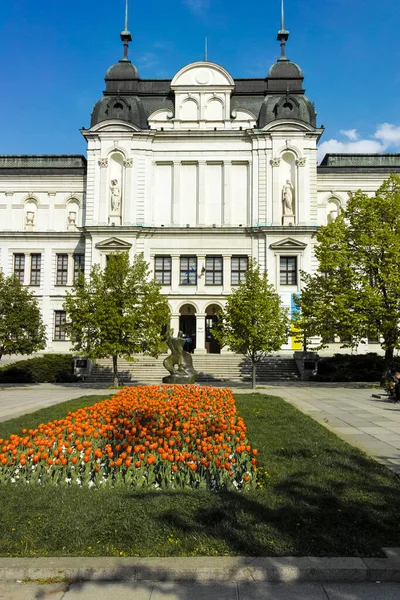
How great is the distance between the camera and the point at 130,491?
684cm

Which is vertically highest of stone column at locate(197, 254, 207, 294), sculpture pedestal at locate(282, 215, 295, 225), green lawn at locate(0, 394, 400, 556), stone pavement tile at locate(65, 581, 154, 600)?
sculpture pedestal at locate(282, 215, 295, 225)

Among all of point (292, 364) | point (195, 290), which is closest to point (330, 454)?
point (292, 364)

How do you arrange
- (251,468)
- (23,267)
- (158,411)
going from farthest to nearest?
(23,267), (158,411), (251,468)

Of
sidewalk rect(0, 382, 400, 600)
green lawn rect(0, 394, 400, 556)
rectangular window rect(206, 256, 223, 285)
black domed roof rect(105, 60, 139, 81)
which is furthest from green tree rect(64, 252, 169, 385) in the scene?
black domed roof rect(105, 60, 139, 81)

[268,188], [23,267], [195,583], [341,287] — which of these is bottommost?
[195,583]

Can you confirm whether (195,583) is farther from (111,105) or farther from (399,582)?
(111,105)

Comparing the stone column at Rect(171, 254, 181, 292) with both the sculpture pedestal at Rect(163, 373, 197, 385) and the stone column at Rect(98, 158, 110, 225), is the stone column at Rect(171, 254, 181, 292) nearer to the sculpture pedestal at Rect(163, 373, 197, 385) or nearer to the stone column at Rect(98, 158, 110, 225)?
the stone column at Rect(98, 158, 110, 225)

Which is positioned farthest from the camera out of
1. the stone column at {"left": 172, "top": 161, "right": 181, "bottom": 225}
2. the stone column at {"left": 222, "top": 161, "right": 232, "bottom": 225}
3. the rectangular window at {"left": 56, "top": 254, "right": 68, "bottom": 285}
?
the rectangular window at {"left": 56, "top": 254, "right": 68, "bottom": 285}

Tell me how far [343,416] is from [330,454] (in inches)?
249

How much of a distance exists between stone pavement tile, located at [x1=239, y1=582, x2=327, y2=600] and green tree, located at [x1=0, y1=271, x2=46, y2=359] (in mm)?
27441

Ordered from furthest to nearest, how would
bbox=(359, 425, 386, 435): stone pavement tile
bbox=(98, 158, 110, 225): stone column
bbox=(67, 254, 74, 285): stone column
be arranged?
bbox=(67, 254, 74, 285): stone column → bbox=(98, 158, 110, 225): stone column → bbox=(359, 425, 386, 435): stone pavement tile

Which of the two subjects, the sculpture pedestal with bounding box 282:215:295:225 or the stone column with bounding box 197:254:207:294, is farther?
the stone column with bounding box 197:254:207:294

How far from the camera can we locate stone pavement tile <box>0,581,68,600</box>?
4.58 meters

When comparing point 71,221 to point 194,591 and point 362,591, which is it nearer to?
point 194,591
